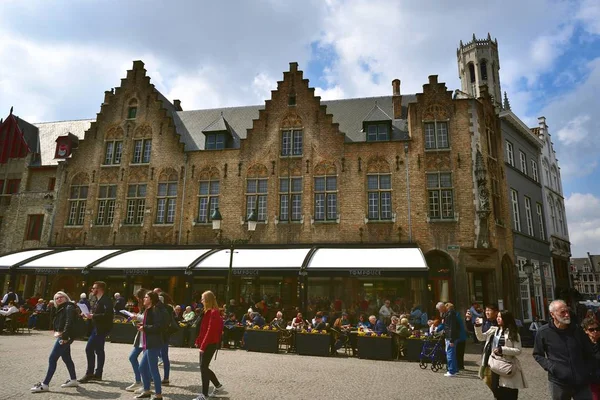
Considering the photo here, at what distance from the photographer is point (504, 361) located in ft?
15.4

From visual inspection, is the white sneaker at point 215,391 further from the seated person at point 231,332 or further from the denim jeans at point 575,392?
the seated person at point 231,332

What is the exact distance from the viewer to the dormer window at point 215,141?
20.0 meters

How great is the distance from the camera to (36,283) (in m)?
20.5

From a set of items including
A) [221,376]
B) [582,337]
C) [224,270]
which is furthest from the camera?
[224,270]

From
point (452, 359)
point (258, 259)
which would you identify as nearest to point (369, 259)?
point (258, 259)

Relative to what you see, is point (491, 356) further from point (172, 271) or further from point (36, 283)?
point (36, 283)

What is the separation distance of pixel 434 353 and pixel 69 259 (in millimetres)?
16419

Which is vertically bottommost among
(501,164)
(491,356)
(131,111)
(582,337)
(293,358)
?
(293,358)

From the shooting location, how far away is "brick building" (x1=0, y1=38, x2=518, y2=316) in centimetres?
1659

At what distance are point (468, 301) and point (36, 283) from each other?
21.8 metres

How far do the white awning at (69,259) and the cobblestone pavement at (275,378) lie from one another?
6293 mm

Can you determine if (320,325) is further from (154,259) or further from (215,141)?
(215,141)

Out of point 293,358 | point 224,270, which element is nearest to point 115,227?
point 224,270

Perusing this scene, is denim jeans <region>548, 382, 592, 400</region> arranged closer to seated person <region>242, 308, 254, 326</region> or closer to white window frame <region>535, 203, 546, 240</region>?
seated person <region>242, 308, 254, 326</region>
